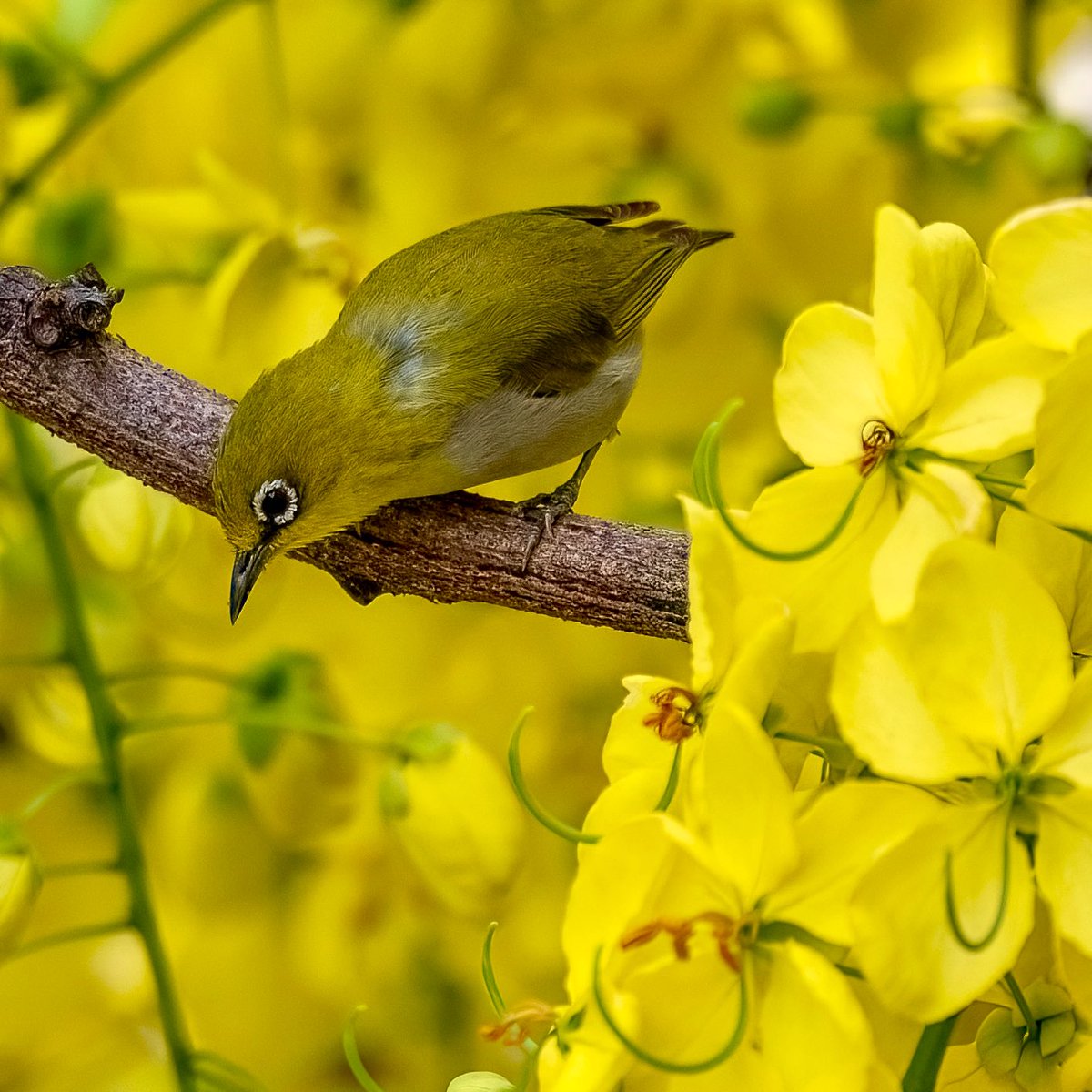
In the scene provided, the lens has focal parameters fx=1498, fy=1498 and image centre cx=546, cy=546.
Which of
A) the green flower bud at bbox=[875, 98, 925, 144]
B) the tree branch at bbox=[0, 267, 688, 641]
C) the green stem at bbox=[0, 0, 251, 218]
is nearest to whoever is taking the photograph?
the tree branch at bbox=[0, 267, 688, 641]

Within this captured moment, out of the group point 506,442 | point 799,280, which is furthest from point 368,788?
point 799,280

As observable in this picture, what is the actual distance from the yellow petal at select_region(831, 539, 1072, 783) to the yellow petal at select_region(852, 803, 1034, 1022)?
0.04 feet

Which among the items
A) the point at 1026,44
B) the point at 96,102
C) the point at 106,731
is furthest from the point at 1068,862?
the point at 1026,44

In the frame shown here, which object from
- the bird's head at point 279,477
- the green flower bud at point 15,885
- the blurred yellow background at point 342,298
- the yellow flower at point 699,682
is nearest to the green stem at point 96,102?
the blurred yellow background at point 342,298

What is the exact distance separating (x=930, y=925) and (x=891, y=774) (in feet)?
0.07

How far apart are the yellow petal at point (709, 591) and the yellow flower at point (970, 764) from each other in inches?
0.8

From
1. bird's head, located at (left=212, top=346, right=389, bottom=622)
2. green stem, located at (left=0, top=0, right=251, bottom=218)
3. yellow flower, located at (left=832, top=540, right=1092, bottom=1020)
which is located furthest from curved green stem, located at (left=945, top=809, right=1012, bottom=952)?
green stem, located at (left=0, top=0, right=251, bottom=218)

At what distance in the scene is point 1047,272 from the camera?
0.22 meters

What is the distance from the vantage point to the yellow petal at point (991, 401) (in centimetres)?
22

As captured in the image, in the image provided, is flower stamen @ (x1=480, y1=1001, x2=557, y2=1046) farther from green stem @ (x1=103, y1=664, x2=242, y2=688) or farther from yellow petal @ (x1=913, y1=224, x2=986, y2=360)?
green stem @ (x1=103, y1=664, x2=242, y2=688)

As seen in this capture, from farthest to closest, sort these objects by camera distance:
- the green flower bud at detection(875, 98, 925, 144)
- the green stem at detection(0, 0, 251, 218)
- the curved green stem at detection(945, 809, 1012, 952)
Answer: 1. the green flower bud at detection(875, 98, 925, 144)
2. the green stem at detection(0, 0, 251, 218)
3. the curved green stem at detection(945, 809, 1012, 952)

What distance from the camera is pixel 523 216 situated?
59 cm

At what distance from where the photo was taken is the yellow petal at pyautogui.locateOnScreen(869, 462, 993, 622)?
0.22m

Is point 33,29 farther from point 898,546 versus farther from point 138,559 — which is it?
point 898,546
